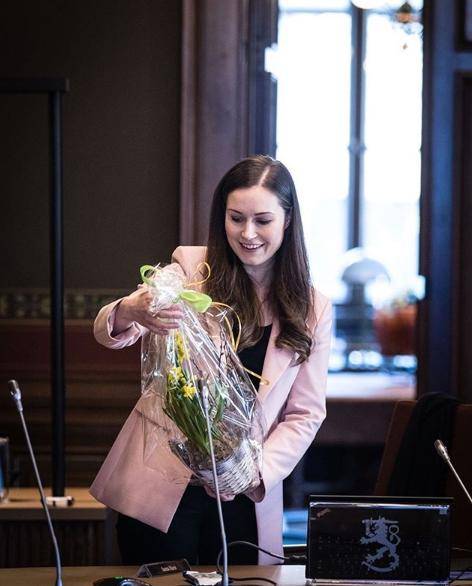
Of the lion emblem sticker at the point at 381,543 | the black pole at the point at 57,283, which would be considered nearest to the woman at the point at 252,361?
the lion emblem sticker at the point at 381,543

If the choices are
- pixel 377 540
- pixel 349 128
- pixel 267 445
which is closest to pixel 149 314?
pixel 267 445

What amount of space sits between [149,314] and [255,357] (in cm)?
38

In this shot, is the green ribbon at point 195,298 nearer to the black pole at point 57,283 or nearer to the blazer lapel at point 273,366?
the blazer lapel at point 273,366

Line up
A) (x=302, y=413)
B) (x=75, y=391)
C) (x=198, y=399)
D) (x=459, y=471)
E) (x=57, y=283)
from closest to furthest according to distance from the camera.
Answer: (x=198, y=399) → (x=302, y=413) → (x=459, y=471) → (x=57, y=283) → (x=75, y=391)

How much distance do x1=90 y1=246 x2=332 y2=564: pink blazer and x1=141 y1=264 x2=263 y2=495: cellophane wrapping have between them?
53mm

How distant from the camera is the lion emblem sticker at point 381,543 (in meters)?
2.00

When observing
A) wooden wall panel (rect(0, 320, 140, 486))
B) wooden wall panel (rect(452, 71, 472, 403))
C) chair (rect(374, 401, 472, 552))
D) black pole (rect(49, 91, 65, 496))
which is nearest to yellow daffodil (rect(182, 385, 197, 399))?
chair (rect(374, 401, 472, 552))

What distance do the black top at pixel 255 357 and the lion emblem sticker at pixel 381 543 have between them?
44 cm

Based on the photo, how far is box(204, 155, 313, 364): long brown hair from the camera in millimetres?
2303

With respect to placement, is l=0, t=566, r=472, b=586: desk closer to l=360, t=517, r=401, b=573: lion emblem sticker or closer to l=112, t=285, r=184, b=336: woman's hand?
l=360, t=517, r=401, b=573: lion emblem sticker

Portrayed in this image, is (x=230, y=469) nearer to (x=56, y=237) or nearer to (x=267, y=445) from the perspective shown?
(x=267, y=445)

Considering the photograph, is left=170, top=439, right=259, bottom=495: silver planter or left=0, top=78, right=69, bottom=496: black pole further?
left=0, top=78, right=69, bottom=496: black pole

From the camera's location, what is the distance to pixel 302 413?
234cm

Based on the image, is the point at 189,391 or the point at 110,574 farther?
the point at 110,574
